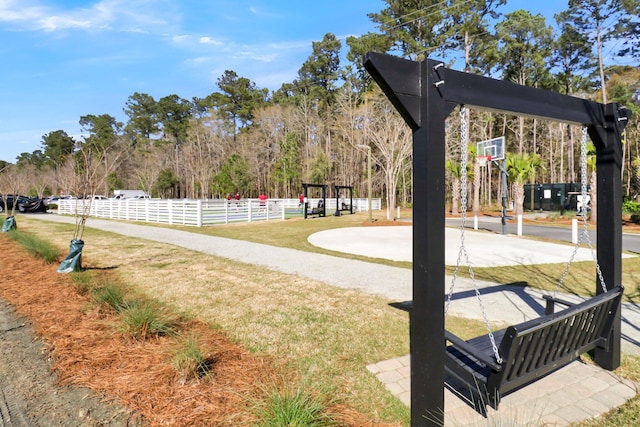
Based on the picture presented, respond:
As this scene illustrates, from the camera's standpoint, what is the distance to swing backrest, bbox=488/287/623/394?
202 cm

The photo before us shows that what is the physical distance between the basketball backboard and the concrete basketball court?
5423 mm

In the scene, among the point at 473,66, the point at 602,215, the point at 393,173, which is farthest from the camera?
the point at 473,66

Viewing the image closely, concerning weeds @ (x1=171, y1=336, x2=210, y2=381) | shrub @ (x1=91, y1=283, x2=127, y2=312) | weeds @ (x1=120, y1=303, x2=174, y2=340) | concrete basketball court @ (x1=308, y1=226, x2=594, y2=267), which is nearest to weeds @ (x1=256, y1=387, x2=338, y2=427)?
weeds @ (x1=171, y1=336, x2=210, y2=381)

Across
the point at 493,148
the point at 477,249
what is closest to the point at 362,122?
the point at 493,148

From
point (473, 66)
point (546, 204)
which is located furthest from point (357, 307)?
point (473, 66)

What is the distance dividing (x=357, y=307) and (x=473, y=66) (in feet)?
98.9

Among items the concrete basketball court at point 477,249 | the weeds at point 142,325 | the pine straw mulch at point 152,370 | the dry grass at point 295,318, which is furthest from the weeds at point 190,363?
the concrete basketball court at point 477,249

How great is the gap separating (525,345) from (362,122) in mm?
30665

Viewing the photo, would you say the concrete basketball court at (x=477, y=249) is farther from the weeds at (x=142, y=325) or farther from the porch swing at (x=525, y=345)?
the weeds at (x=142, y=325)

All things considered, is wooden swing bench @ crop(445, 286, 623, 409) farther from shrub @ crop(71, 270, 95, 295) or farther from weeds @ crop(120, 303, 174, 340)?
shrub @ crop(71, 270, 95, 295)

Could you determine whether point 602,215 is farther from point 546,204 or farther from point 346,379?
point 546,204

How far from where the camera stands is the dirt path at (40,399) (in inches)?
82.3

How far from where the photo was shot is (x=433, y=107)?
195 cm

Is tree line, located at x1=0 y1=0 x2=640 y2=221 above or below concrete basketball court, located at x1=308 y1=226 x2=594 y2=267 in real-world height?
Answer: above
